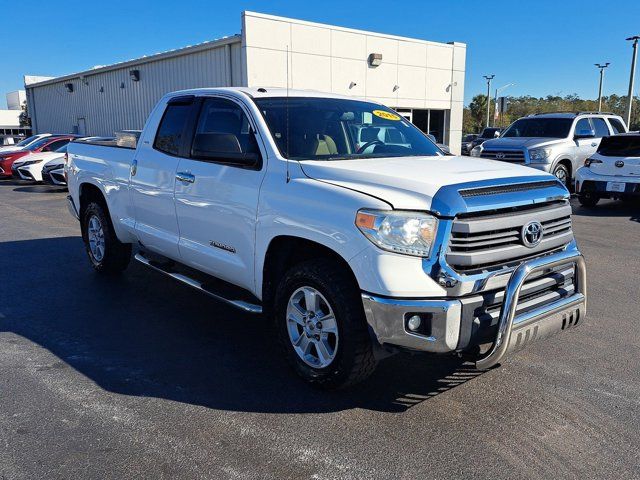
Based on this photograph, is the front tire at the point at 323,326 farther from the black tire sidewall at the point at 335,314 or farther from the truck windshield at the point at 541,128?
the truck windshield at the point at 541,128

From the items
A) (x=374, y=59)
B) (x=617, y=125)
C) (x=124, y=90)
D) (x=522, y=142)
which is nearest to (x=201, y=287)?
(x=522, y=142)

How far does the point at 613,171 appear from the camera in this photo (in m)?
11.6

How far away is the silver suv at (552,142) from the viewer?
1331cm

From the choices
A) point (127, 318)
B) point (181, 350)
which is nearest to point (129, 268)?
point (127, 318)

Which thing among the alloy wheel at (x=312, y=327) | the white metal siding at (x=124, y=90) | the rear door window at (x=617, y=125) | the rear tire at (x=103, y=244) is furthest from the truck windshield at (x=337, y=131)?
the white metal siding at (x=124, y=90)

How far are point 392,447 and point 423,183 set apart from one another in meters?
1.51

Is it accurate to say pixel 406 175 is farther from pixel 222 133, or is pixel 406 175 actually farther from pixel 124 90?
pixel 124 90

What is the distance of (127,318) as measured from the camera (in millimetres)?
5238

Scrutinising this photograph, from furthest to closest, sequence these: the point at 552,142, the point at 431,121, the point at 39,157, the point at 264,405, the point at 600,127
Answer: the point at 431,121 → the point at 39,157 → the point at 600,127 → the point at 552,142 → the point at 264,405

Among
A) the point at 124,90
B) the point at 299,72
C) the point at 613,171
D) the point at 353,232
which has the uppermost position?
the point at 299,72

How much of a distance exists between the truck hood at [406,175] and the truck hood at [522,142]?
9.94 m

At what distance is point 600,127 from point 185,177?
13555mm

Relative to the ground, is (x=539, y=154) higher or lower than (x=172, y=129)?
lower

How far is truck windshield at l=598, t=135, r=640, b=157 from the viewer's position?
38.2ft
